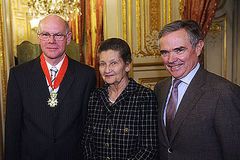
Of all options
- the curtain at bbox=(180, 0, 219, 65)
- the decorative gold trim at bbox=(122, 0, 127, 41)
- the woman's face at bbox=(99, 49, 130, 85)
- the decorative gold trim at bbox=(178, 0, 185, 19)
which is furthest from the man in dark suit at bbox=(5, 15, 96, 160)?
the decorative gold trim at bbox=(178, 0, 185, 19)

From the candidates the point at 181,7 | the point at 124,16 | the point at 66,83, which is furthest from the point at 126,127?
the point at 181,7

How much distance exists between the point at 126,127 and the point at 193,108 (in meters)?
0.45

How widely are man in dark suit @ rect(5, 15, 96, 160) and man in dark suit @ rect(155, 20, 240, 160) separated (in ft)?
2.18

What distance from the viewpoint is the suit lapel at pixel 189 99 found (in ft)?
4.75

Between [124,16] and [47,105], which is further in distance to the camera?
[124,16]

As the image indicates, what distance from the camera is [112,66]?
1652 millimetres

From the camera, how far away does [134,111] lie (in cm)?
162

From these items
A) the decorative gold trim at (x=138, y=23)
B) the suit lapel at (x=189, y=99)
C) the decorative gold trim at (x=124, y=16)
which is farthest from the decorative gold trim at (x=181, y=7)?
the suit lapel at (x=189, y=99)

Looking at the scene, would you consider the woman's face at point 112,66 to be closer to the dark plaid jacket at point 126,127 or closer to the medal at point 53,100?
the dark plaid jacket at point 126,127

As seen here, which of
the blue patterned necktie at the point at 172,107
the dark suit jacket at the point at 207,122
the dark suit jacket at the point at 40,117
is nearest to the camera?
the dark suit jacket at the point at 207,122

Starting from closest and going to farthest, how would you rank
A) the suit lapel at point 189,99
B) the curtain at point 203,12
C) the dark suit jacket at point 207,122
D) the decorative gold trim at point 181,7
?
the dark suit jacket at point 207,122, the suit lapel at point 189,99, the curtain at point 203,12, the decorative gold trim at point 181,7

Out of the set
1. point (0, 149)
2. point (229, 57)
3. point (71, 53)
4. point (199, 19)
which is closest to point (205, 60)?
point (229, 57)

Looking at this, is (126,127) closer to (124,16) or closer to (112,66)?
(112,66)

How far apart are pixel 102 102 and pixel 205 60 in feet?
10.5
